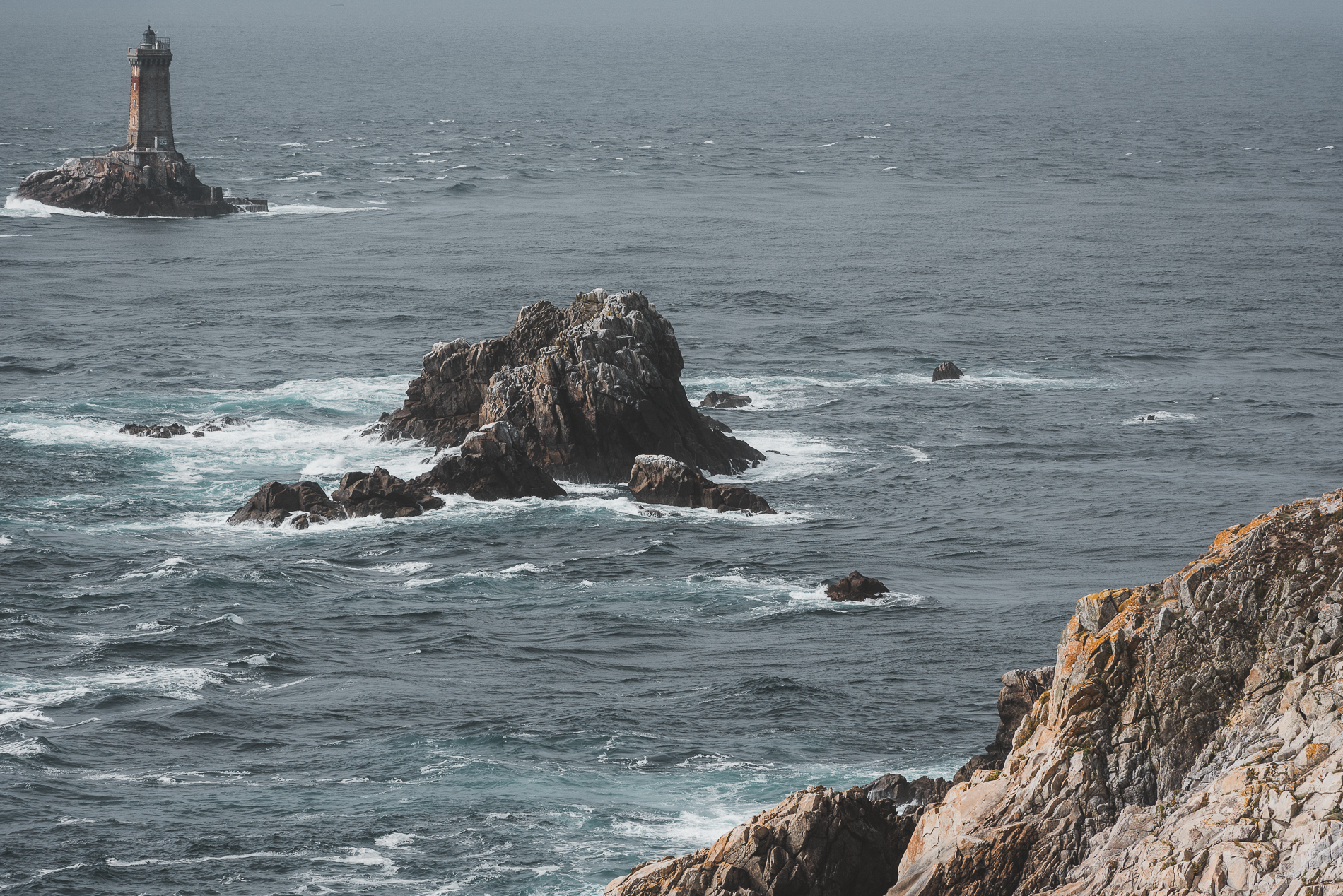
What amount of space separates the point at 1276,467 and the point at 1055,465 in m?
10.0

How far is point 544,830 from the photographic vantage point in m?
38.8

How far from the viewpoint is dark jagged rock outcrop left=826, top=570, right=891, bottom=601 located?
57.7 metres

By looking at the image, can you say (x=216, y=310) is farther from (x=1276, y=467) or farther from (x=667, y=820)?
(x=667, y=820)

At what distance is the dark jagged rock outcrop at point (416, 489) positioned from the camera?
6631 cm

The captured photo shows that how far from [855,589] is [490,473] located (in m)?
18.5

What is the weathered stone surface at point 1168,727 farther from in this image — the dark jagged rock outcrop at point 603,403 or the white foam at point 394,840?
the dark jagged rock outcrop at point 603,403

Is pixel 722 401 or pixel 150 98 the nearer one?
pixel 722 401

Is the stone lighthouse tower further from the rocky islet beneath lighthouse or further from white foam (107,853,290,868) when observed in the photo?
white foam (107,853,290,868)

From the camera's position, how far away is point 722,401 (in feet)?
278

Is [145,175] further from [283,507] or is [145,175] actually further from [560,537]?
[560,537]

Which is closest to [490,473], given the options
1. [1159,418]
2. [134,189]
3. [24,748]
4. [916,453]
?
[916,453]

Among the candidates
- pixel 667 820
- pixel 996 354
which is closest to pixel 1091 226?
pixel 996 354

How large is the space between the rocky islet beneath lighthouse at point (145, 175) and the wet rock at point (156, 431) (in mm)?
76992

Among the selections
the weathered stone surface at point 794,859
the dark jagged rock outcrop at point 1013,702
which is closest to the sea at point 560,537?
the dark jagged rock outcrop at point 1013,702
